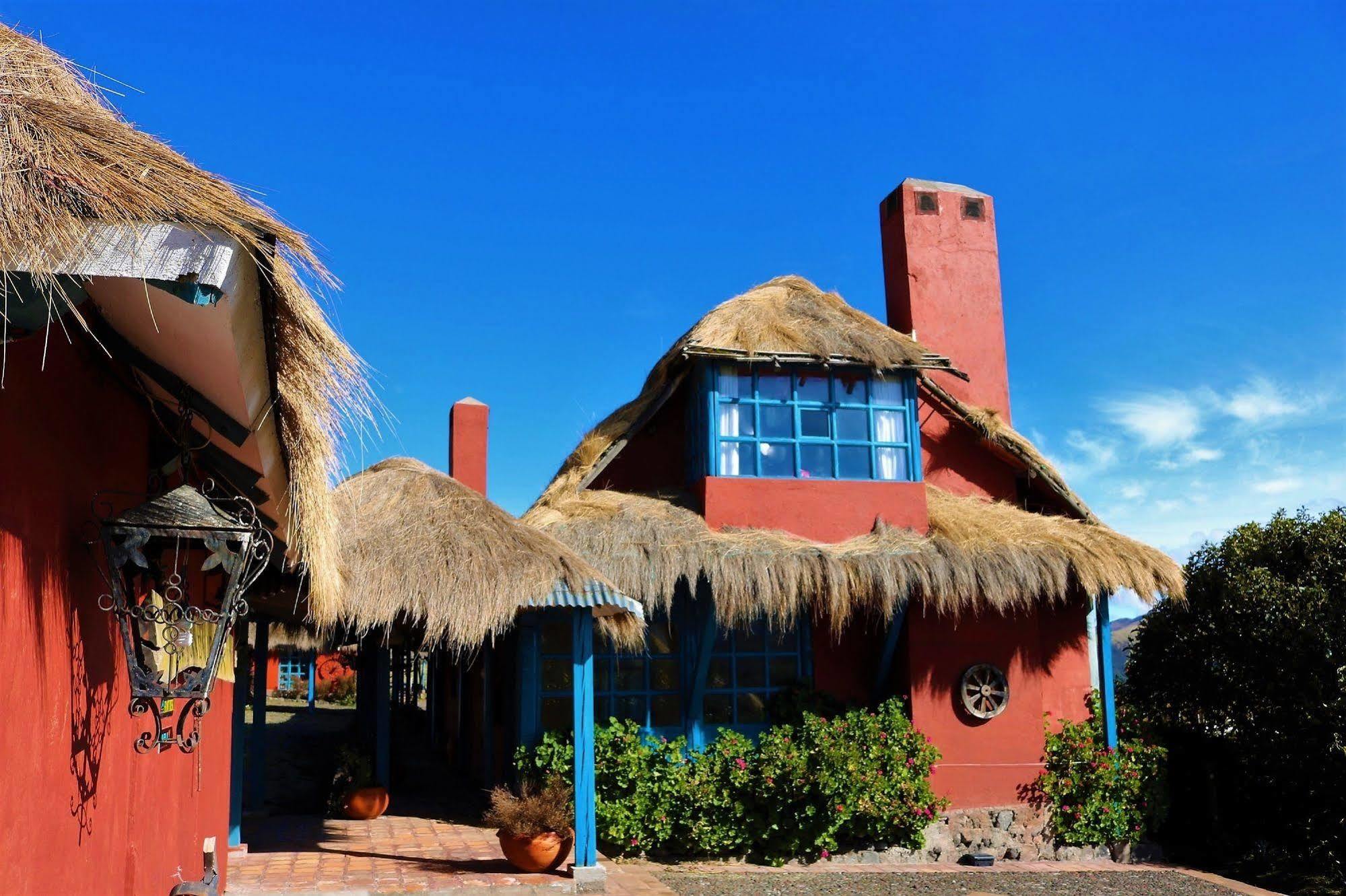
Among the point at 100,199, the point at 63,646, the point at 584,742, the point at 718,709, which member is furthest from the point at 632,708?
the point at 100,199

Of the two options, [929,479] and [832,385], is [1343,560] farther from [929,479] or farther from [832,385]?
[832,385]

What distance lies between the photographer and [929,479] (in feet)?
40.2

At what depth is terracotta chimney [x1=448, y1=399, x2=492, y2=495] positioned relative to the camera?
14008mm

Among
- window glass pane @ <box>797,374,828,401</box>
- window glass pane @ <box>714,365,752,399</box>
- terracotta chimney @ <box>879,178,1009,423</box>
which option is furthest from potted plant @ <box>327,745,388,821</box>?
terracotta chimney @ <box>879,178,1009,423</box>

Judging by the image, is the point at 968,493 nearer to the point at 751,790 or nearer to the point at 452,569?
the point at 751,790

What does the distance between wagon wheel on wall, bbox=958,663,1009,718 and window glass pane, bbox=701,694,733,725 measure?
2240mm

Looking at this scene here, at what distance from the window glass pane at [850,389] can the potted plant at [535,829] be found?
4.88 metres

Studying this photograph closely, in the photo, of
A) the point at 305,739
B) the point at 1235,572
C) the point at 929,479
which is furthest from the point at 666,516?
the point at 305,739

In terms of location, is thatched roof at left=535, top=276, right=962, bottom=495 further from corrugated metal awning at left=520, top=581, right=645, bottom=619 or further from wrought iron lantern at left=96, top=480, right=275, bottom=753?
wrought iron lantern at left=96, top=480, right=275, bottom=753

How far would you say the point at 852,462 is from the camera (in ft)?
35.5

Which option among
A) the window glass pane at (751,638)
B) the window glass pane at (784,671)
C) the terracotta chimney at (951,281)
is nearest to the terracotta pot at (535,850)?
the window glass pane at (751,638)

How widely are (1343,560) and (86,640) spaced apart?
11521 millimetres

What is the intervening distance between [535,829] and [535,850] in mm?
143

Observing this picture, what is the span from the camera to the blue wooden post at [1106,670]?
417 inches
